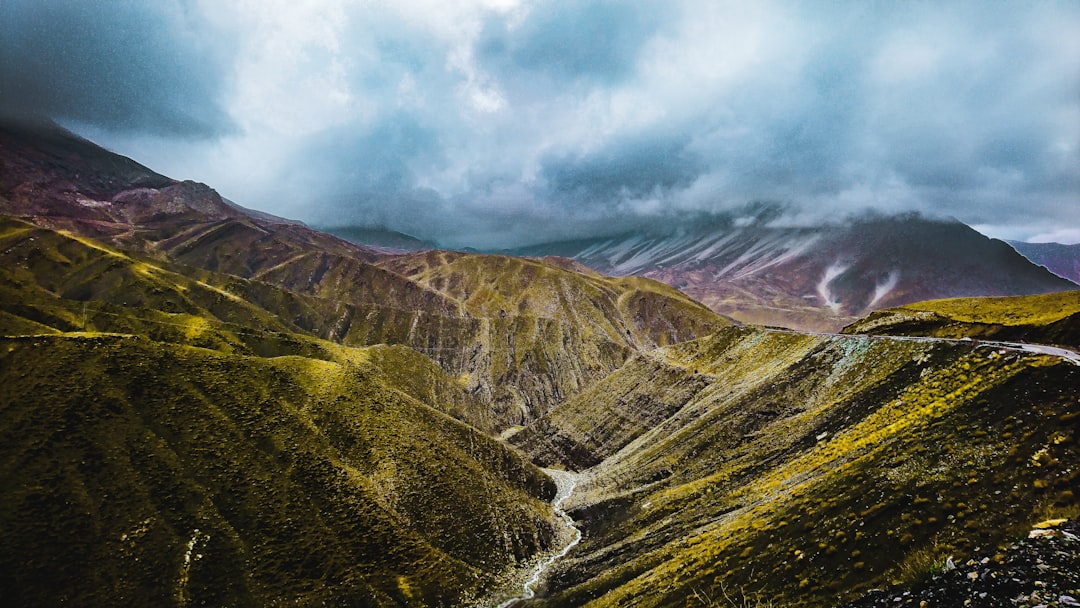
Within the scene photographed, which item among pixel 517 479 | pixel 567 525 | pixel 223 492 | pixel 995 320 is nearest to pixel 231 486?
pixel 223 492

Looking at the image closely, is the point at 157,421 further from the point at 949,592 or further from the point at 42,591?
the point at 949,592

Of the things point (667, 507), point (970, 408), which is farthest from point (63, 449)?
point (970, 408)

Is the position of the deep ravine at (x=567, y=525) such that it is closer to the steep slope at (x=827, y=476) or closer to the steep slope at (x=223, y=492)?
the steep slope at (x=827, y=476)

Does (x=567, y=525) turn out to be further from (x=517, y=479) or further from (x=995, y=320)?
(x=995, y=320)

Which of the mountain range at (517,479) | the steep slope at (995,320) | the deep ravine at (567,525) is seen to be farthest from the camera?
the deep ravine at (567,525)

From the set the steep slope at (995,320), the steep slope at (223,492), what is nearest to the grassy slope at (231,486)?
the steep slope at (223,492)

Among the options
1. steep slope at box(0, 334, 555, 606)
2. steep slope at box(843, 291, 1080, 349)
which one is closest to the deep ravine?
steep slope at box(0, 334, 555, 606)
